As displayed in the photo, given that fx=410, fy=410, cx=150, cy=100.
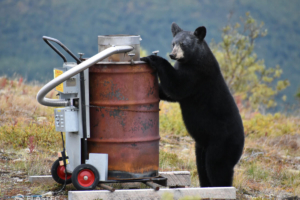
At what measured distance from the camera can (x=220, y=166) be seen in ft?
14.5

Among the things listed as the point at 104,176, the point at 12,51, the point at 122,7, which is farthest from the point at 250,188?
the point at 122,7

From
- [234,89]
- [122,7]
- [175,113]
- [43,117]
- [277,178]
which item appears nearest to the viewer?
[277,178]

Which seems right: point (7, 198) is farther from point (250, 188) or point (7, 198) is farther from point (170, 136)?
point (170, 136)

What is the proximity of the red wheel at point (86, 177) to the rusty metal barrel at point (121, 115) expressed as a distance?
23cm

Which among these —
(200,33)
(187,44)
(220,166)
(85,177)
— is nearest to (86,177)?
(85,177)

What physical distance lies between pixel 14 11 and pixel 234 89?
4116cm

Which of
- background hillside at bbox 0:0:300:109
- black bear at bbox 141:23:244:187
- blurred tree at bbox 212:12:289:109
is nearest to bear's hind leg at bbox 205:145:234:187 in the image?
black bear at bbox 141:23:244:187

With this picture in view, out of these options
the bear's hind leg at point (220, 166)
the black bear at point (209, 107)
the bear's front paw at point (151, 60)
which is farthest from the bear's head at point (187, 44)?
the bear's hind leg at point (220, 166)

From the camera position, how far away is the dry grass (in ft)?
16.9

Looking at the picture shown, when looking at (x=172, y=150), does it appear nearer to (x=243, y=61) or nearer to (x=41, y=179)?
(x=41, y=179)

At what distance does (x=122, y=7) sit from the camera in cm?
5616

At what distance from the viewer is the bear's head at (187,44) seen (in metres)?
4.38

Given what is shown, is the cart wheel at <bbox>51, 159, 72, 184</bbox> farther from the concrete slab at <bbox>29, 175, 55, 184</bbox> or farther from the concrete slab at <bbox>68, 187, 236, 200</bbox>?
the concrete slab at <bbox>68, 187, 236, 200</bbox>

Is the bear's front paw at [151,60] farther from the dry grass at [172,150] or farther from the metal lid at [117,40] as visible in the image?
the dry grass at [172,150]
